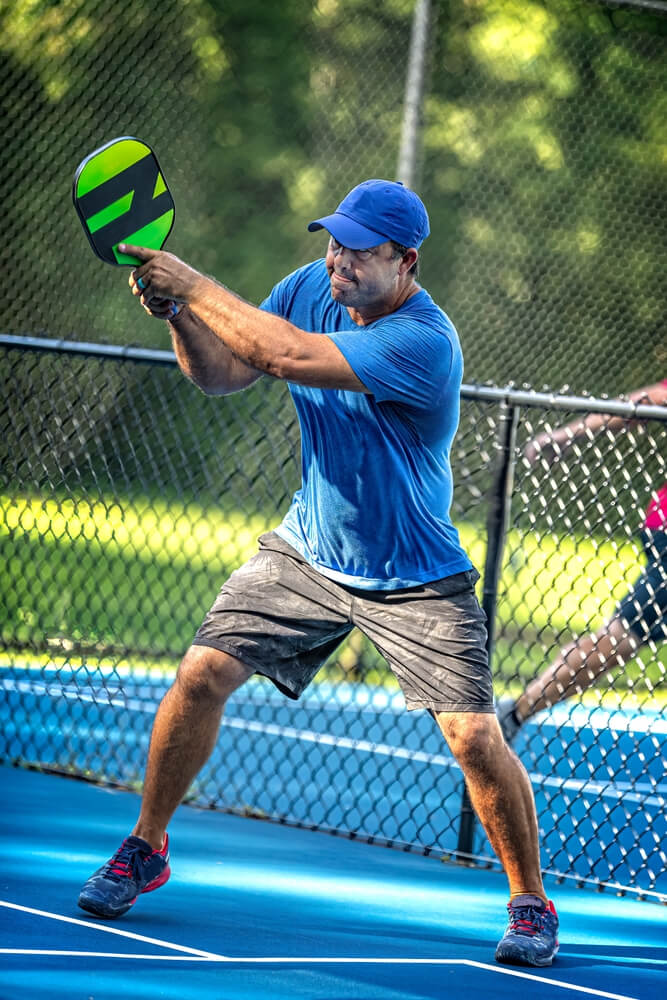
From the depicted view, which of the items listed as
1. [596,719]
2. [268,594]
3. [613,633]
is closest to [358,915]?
[268,594]

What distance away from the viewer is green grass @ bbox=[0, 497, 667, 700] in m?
5.80

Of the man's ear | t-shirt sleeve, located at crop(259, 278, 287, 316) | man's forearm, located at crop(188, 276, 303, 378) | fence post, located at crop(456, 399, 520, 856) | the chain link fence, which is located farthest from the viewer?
the chain link fence

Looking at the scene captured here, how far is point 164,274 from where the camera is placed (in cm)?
314

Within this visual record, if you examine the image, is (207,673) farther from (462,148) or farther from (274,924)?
(462,148)

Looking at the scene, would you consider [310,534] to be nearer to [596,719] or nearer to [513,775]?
[513,775]

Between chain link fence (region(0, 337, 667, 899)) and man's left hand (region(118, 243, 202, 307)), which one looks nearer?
man's left hand (region(118, 243, 202, 307))

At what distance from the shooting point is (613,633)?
5.01 metres

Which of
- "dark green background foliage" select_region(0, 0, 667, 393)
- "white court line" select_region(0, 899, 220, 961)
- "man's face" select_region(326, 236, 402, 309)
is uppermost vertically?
"dark green background foliage" select_region(0, 0, 667, 393)

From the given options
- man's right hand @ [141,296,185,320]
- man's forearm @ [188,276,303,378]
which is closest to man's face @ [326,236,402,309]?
man's forearm @ [188,276,303,378]

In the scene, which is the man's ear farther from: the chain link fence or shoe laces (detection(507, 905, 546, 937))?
shoe laces (detection(507, 905, 546, 937))

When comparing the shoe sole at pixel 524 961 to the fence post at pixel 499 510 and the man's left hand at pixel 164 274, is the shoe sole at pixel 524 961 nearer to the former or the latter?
the fence post at pixel 499 510

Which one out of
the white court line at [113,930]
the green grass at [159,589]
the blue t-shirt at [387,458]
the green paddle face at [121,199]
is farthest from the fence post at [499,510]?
the green paddle face at [121,199]

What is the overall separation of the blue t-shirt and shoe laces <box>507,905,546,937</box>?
30.5 inches

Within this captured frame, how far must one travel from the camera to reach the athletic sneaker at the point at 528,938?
336 centimetres
